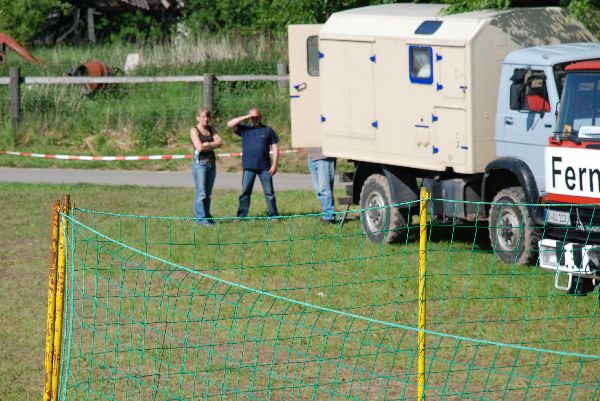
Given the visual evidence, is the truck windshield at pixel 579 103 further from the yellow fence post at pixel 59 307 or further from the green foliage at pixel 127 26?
the green foliage at pixel 127 26

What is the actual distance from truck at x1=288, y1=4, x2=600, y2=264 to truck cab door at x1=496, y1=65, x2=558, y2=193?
1 cm

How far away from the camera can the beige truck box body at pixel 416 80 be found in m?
14.2

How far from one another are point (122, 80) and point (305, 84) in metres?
9.61

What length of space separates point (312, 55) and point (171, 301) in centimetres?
582

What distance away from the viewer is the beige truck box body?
14188mm

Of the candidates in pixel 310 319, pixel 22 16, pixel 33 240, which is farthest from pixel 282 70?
pixel 310 319

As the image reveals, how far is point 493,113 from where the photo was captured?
14.2 m

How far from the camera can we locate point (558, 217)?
41.7 feet

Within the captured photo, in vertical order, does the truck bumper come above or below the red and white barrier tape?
below

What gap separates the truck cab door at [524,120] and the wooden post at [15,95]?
13.6 metres

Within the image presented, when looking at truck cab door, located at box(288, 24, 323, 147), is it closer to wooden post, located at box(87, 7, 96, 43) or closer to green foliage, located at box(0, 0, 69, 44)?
green foliage, located at box(0, 0, 69, 44)

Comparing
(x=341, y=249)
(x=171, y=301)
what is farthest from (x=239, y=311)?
(x=341, y=249)

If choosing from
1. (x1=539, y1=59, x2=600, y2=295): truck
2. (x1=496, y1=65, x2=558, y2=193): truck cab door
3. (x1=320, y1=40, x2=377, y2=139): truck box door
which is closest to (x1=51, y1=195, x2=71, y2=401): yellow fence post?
(x1=539, y1=59, x2=600, y2=295): truck

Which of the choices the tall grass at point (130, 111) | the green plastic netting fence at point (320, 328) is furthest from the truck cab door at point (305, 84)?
the tall grass at point (130, 111)
